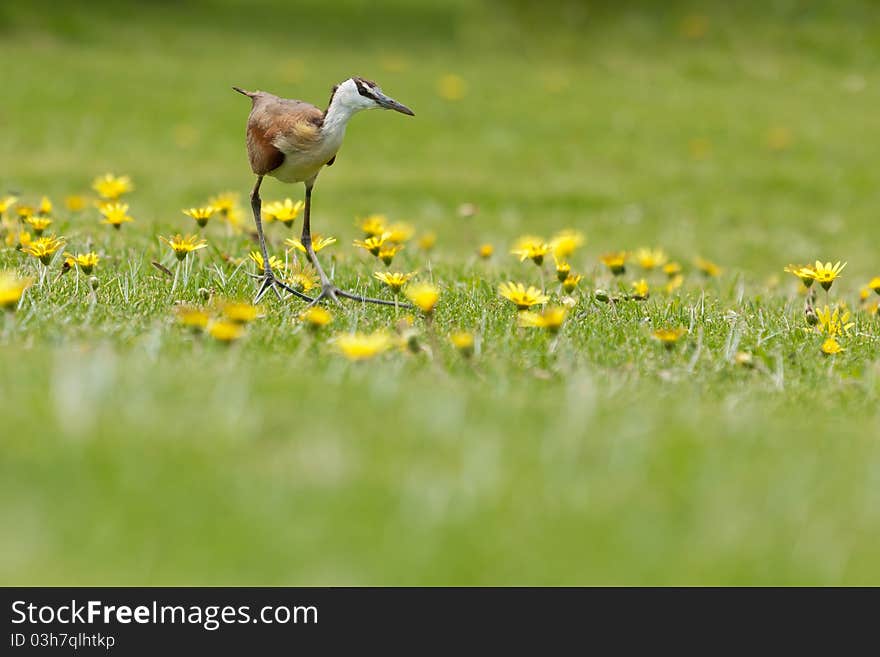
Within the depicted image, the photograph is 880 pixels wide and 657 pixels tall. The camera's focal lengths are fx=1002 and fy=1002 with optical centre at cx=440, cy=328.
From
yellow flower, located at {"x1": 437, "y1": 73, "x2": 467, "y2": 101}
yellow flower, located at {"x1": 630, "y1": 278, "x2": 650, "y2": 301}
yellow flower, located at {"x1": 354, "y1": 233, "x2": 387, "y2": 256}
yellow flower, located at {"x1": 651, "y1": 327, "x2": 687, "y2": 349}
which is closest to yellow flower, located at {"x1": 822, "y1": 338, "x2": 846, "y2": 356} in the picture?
yellow flower, located at {"x1": 651, "y1": 327, "x2": 687, "y2": 349}

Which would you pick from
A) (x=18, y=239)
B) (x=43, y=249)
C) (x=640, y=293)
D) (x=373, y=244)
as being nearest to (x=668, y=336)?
(x=640, y=293)

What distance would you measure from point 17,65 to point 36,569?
16134mm

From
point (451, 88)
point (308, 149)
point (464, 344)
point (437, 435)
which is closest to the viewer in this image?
point (437, 435)

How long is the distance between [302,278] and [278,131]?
66 centimetres

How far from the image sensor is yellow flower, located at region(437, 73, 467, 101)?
1611cm

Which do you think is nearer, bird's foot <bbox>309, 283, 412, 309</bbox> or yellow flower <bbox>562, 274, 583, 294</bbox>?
bird's foot <bbox>309, 283, 412, 309</bbox>

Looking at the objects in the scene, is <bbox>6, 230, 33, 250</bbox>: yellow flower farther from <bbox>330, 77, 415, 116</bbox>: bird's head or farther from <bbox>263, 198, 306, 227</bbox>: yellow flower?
<bbox>330, 77, 415, 116</bbox>: bird's head

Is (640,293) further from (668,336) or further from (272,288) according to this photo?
(272,288)

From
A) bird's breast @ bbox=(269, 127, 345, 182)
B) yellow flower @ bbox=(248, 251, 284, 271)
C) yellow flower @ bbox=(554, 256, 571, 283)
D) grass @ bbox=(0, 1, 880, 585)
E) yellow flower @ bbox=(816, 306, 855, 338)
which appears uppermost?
bird's breast @ bbox=(269, 127, 345, 182)

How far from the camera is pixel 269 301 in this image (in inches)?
174

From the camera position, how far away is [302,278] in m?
4.51

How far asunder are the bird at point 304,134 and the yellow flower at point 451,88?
11864 mm

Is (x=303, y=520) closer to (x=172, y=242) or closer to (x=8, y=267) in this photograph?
(x=172, y=242)

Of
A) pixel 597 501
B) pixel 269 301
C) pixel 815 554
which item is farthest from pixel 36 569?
pixel 269 301
